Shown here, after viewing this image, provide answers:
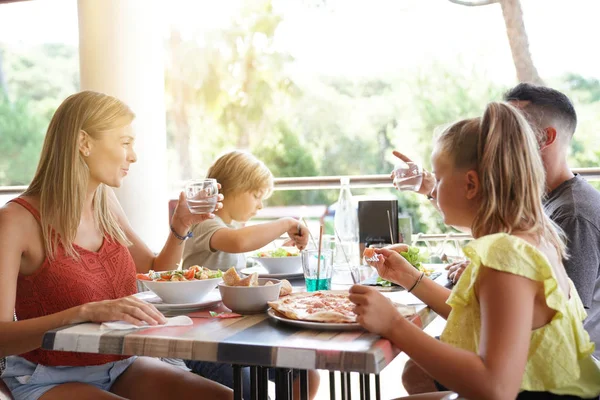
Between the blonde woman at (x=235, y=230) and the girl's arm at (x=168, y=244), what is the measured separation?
0.20 meters

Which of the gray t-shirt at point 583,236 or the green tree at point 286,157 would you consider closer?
the gray t-shirt at point 583,236

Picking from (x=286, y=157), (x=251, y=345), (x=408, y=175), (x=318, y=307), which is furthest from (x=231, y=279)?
(x=286, y=157)

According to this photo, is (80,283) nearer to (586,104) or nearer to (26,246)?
(26,246)

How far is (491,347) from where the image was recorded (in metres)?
1.19

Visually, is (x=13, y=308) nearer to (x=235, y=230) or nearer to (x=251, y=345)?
(x=251, y=345)

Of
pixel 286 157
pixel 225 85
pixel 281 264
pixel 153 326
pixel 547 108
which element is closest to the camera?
pixel 153 326

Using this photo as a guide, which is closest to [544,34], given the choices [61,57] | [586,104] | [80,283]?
[586,104]

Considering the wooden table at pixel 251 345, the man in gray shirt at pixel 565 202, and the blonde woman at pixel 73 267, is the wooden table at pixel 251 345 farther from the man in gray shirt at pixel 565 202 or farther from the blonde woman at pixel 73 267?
the man in gray shirt at pixel 565 202

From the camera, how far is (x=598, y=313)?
186 cm

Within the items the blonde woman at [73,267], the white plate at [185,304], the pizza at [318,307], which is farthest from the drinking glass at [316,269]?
the blonde woman at [73,267]

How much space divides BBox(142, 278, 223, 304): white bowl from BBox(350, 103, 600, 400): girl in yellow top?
462 mm

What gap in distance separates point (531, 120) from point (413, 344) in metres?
1.09

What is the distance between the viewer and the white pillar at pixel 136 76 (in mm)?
3863

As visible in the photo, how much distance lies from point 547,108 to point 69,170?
145 centimetres
